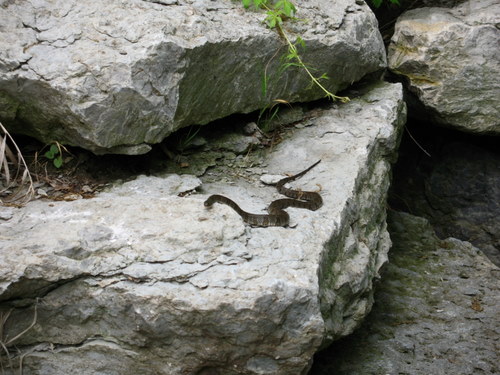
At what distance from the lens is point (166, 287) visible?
11.5 feet

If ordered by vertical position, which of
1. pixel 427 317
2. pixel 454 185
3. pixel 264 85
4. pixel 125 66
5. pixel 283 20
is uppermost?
pixel 283 20

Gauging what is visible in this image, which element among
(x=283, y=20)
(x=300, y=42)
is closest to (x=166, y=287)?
(x=300, y=42)

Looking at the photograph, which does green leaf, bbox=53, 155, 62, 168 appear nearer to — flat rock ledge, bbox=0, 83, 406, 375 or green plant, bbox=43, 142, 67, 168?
green plant, bbox=43, 142, 67, 168

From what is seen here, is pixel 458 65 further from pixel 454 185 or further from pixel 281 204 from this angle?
pixel 281 204

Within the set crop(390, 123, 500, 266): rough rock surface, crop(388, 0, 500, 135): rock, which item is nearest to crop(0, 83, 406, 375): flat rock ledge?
crop(388, 0, 500, 135): rock

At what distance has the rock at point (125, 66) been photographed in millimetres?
4074

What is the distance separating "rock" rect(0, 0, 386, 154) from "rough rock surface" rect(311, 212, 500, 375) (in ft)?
7.00

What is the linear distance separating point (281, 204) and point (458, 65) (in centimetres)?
265

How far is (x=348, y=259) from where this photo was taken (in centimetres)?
433

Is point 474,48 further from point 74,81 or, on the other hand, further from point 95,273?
point 95,273

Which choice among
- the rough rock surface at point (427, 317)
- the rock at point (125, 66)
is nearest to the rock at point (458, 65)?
the rough rock surface at point (427, 317)

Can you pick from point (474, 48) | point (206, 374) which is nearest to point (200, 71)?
point (206, 374)

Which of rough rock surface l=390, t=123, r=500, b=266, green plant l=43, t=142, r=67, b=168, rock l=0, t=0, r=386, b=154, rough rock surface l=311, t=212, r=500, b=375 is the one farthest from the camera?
rough rock surface l=390, t=123, r=500, b=266

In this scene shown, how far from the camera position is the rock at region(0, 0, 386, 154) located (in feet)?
13.4
